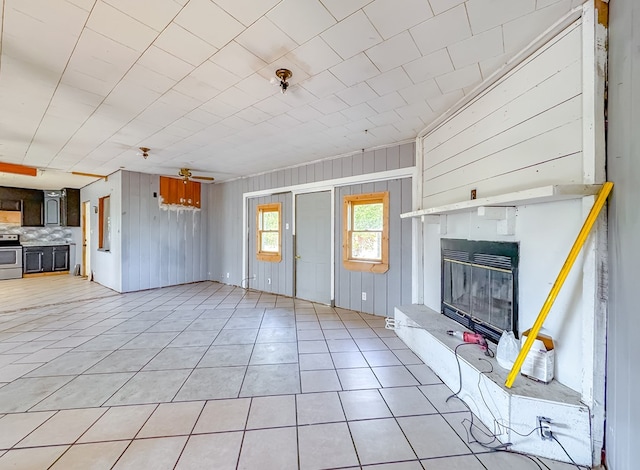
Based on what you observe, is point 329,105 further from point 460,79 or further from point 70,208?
point 70,208

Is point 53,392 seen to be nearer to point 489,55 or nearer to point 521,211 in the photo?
point 521,211

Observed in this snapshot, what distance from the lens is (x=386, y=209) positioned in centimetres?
414

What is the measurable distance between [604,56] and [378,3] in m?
1.31

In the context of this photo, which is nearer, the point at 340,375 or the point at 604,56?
the point at 604,56

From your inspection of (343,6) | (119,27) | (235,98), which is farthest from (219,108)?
(343,6)

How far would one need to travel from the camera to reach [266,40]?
187cm

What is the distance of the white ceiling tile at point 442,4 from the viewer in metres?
1.57

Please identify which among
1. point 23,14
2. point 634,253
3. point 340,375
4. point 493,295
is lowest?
point 340,375

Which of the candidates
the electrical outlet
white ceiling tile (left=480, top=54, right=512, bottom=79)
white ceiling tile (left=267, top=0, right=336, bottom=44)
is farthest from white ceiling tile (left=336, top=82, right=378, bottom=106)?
the electrical outlet

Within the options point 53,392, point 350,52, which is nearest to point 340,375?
point 53,392

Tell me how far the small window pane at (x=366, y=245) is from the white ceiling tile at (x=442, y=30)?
2723 mm

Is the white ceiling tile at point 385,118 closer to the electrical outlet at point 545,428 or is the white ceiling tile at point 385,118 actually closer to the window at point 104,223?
the electrical outlet at point 545,428

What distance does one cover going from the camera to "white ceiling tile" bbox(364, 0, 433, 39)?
62.6 inches

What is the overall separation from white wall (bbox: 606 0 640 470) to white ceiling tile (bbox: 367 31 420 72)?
107 centimetres
